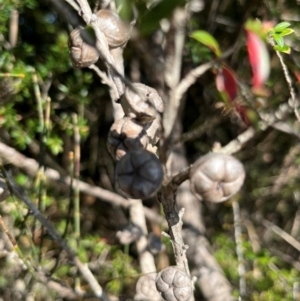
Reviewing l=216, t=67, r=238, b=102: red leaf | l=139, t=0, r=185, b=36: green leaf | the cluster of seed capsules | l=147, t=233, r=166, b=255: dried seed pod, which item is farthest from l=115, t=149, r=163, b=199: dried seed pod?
l=147, t=233, r=166, b=255: dried seed pod

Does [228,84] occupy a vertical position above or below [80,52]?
below

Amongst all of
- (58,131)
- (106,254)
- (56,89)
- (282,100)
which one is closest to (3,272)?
(106,254)

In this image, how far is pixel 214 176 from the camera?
647mm

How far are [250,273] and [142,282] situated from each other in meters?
0.74

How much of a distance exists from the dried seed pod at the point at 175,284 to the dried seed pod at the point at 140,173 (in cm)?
24

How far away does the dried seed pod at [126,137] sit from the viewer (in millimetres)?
755

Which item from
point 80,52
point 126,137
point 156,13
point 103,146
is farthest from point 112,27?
point 103,146

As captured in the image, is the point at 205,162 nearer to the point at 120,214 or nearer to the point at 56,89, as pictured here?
the point at 56,89

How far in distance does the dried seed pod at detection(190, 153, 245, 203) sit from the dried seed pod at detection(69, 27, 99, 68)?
292 mm

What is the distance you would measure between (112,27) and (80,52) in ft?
0.24

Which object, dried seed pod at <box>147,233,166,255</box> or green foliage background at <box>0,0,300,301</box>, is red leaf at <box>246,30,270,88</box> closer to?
green foliage background at <box>0,0,300,301</box>

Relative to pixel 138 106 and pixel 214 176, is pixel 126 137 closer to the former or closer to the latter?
pixel 138 106

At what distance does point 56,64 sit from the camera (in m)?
1.52

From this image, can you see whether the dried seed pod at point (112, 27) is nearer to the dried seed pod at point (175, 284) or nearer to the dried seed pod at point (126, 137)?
the dried seed pod at point (126, 137)
